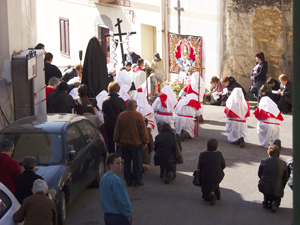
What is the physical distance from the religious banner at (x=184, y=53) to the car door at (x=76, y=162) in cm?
1165

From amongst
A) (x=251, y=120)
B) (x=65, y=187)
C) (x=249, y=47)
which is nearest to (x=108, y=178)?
(x=65, y=187)

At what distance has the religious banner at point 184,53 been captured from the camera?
18.7 meters

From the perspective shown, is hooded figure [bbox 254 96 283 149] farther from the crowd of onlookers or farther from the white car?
the white car

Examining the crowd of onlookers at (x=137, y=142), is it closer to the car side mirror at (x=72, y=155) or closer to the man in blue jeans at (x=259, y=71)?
the man in blue jeans at (x=259, y=71)

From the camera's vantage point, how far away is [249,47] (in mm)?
17422

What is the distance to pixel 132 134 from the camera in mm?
7988

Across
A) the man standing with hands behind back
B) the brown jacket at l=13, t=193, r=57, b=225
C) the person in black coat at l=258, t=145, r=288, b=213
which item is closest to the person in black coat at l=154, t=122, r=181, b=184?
the man standing with hands behind back

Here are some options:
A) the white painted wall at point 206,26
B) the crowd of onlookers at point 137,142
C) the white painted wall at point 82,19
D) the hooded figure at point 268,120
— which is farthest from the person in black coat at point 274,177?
the white painted wall at point 82,19

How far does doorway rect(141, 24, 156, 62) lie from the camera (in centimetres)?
2230

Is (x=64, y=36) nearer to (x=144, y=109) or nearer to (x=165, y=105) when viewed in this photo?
(x=165, y=105)

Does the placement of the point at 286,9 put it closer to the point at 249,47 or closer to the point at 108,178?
the point at 249,47

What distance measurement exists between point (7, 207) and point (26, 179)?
723mm

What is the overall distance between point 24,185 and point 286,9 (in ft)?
46.0

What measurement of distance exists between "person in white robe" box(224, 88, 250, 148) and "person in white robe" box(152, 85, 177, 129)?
145cm
